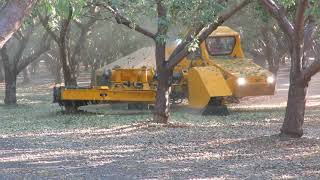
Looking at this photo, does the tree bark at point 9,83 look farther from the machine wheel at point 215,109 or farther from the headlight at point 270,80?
the headlight at point 270,80

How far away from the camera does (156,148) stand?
33.6 feet

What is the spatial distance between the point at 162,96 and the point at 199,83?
2.92 meters

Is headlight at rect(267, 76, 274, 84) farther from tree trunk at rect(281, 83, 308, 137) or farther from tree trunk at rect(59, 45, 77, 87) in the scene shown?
tree trunk at rect(281, 83, 308, 137)

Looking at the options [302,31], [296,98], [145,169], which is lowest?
[145,169]

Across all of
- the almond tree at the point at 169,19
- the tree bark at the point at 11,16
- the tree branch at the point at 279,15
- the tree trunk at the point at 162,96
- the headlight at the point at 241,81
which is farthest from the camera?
the headlight at the point at 241,81

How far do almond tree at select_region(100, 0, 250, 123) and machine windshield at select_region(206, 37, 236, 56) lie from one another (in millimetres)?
5668

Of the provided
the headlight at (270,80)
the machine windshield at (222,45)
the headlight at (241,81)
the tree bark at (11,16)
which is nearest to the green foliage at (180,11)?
the headlight at (241,81)

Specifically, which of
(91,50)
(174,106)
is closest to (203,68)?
(174,106)

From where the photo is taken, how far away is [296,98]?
10234 mm

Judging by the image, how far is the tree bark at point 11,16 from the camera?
13.5 ft

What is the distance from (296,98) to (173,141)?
2348 millimetres

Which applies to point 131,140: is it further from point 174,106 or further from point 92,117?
point 174,106

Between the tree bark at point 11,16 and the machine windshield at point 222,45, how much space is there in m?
14.9

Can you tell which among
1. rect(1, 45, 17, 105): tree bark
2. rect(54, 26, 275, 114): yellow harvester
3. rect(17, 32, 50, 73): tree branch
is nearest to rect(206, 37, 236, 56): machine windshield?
Result: rect(54, 26, 275, 114): yellow harvester
